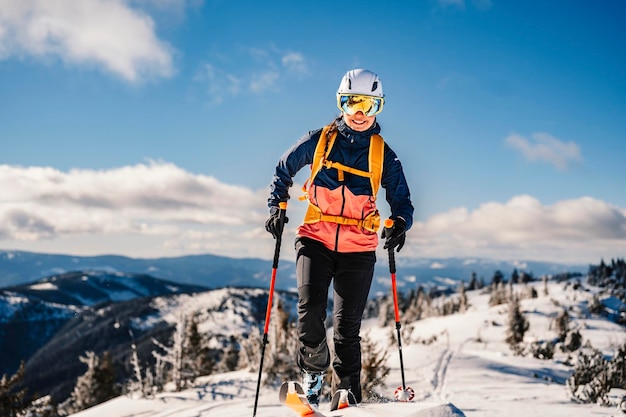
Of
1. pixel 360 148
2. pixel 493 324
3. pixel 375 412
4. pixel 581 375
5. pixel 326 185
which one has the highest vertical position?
pixel 360 148

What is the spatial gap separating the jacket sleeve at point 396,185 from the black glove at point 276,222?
1.18m

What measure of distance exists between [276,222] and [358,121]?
139 cm

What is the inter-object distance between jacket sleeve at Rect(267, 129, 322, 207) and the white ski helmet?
1.76 ft

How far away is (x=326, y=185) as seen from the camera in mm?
→ 4414

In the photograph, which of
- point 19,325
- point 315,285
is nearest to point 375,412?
point 315,285

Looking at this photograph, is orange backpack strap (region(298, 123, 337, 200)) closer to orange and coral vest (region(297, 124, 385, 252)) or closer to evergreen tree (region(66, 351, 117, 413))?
orange and coral vest (region(297, 124, 385, 252))

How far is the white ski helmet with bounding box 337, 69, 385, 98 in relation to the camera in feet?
14.7

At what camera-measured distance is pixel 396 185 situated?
4625 millimetres

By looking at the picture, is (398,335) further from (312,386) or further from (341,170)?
(341,170)

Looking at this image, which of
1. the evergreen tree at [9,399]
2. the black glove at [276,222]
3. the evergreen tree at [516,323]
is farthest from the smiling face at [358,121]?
the evergreen tree at [9,399]

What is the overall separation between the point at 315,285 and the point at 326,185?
1.03m

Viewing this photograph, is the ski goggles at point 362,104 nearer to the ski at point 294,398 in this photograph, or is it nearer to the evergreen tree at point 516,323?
the ski at point 294,398

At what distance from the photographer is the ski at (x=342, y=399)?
372cm

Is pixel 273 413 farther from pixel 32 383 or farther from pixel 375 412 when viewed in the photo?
pixel 32 383
